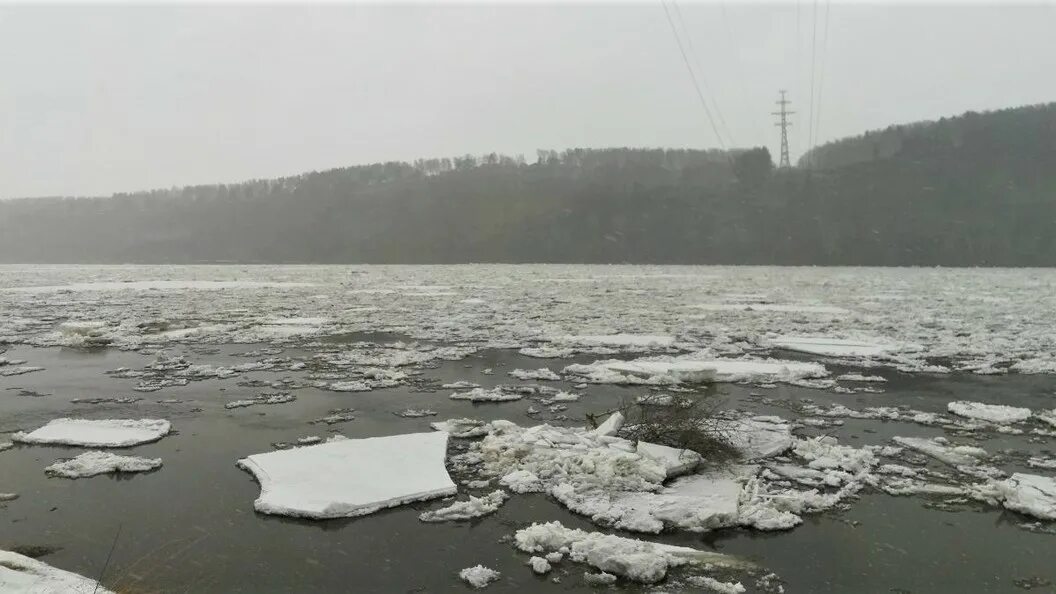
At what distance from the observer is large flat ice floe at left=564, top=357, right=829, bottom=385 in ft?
35.3

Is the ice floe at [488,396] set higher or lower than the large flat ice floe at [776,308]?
higher

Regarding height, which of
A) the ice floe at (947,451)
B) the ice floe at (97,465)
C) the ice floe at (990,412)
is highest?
the ice floe at (97,465)

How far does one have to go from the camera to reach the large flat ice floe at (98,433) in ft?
24.1

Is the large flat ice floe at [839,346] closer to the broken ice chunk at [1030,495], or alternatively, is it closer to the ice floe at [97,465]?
the broken ice chunk at [1030,495]

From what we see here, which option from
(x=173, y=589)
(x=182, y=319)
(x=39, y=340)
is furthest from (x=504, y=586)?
(x=182, y=319)

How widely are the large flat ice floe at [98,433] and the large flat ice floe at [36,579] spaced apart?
3014 mm

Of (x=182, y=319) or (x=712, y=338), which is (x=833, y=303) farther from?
(x=182, y=319)

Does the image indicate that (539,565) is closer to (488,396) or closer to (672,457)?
(672,457)

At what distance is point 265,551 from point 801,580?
384 centimetres

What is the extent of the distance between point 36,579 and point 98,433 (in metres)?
3.92

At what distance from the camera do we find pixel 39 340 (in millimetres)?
15352

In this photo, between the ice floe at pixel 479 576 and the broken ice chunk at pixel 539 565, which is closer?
the ice floe at pixel 479 576

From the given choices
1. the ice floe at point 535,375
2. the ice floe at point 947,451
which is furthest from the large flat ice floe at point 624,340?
the ice floe at point 947,451

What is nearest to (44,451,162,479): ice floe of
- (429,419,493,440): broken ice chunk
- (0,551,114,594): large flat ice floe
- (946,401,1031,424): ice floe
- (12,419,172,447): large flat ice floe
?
(12,419,172,447): large flat ice floe
